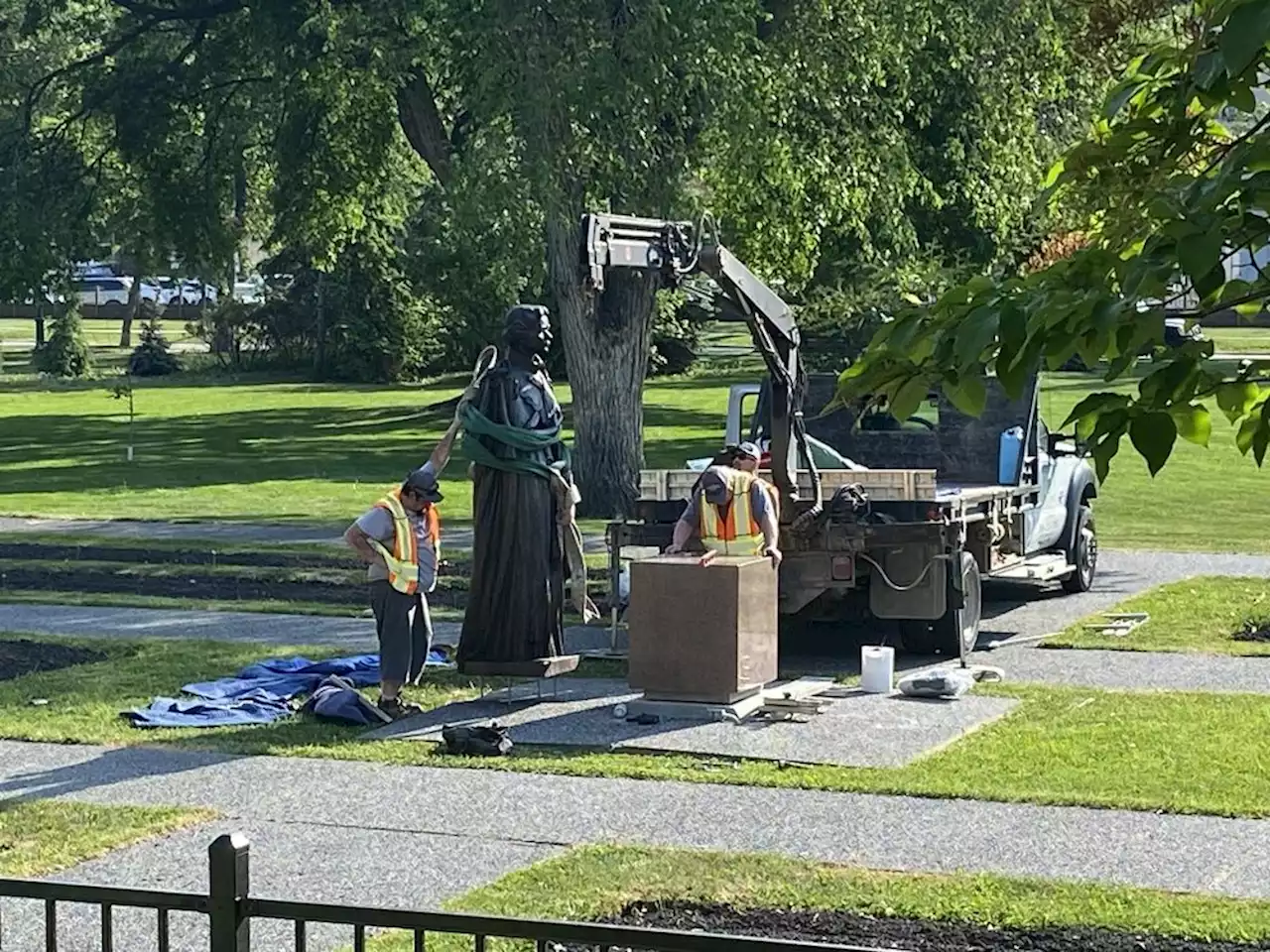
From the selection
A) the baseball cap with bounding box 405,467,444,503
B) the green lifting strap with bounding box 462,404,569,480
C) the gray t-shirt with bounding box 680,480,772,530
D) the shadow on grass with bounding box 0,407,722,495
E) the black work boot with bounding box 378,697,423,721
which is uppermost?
the green lifting strap with bounding box 462,404,569,480

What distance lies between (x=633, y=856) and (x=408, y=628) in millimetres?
4300

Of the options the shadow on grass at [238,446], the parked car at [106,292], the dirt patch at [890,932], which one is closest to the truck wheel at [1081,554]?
the dirt patch at [890,932]

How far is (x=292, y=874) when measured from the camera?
959cm

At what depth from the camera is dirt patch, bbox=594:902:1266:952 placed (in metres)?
8.15

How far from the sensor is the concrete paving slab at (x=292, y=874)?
872cm

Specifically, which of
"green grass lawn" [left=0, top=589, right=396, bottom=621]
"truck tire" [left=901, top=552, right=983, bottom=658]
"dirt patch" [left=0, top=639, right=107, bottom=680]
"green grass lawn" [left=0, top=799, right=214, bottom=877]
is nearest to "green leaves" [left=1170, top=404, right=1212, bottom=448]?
"green grass lawn" [left=0, top=799, right=214, bottom=877]

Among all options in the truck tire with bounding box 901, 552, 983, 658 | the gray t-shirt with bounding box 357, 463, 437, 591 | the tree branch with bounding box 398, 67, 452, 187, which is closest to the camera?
the gray t-shirt with bounding box 357, 463, 437, 591

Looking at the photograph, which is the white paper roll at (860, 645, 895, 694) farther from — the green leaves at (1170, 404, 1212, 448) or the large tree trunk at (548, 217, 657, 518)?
the large tree trunk at (548, 217, 657, 518)

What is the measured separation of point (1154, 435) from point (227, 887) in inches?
86.0

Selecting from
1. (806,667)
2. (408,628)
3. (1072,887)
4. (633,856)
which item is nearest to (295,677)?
(408,628)

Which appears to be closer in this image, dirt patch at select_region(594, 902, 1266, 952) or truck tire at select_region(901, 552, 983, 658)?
dirt patch at select_region(594, 902, 1266, 952)

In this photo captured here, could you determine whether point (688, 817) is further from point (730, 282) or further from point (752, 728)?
point (730, 282)

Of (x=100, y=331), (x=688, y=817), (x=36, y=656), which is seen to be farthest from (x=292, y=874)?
(x=100, y=331)

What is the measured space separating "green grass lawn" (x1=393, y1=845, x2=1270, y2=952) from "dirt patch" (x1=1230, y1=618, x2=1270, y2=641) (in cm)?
828
